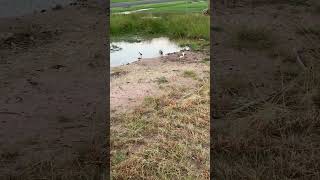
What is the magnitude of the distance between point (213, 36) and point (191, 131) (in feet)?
13.4

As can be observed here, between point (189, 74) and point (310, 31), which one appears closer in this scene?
point (189, 74)

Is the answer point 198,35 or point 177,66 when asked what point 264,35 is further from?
point 198,35

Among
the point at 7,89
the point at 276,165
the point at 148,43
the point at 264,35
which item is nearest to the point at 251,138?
the point at 276,165

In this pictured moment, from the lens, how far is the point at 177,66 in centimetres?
788

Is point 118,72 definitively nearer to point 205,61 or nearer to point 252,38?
point 205,61

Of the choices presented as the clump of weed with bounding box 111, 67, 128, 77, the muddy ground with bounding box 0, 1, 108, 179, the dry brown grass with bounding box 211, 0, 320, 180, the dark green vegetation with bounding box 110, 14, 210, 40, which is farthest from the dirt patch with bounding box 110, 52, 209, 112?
the dark green vegetation with bounding box 110, 14, 210, 40

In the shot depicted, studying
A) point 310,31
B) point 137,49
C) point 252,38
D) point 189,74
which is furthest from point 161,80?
point 137,49

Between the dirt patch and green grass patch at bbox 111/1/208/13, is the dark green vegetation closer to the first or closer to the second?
green grass patch at bbox 111/1/208/13

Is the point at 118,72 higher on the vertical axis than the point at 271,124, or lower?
lower

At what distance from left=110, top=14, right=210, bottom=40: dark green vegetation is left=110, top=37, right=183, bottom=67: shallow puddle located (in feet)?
1.44

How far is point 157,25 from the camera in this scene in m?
12.4

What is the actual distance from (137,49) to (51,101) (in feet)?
17.1

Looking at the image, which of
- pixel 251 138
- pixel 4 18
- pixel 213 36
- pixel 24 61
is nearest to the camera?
pixel 251 138

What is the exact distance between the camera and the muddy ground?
13.4 feet
